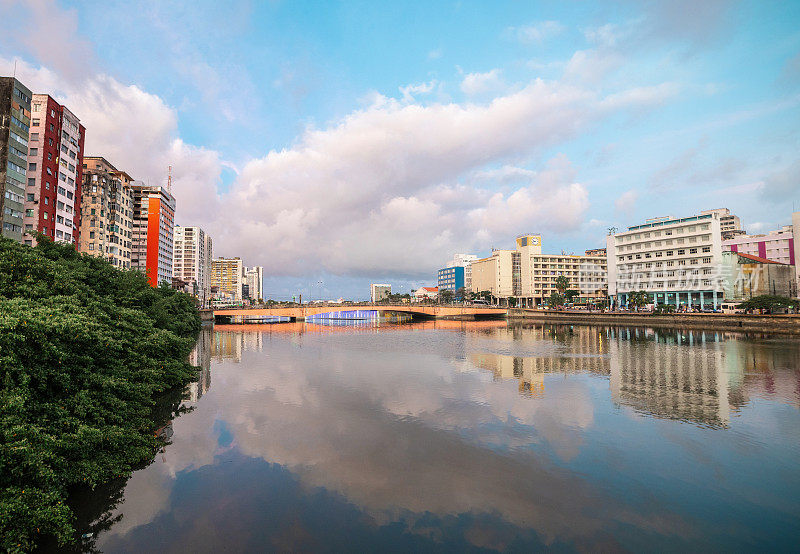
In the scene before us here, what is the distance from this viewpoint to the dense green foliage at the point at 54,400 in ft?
30.4

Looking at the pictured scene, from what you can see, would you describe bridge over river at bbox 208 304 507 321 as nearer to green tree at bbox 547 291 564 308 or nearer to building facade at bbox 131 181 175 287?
green tree at bbox 547 291 564 308

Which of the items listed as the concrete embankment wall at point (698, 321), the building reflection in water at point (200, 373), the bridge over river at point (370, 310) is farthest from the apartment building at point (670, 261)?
the building reflection in water at point (200, 373)

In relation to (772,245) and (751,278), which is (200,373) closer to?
(751,278)

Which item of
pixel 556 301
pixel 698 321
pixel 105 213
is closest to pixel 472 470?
pixel 698 321

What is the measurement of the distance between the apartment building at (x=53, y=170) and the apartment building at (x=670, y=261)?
134071 mm

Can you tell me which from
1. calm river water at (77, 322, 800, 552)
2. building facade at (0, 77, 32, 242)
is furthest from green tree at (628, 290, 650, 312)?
building facade at (0, 77, 32, 242)

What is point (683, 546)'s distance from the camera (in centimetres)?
1056

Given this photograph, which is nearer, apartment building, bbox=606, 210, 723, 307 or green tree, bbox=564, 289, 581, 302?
apartment building, bbox=606, 210, 723, 307

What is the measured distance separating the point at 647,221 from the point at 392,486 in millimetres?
129535

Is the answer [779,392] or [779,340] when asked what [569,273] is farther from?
[779,392]

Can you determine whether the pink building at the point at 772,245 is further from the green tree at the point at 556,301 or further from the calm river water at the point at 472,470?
the calm river water at the point at 472,470

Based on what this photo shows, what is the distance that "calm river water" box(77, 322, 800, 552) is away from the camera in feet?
36.3

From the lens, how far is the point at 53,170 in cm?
6394

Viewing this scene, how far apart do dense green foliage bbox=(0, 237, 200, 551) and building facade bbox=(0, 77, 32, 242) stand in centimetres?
5236
